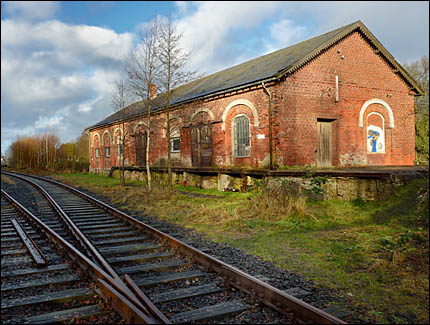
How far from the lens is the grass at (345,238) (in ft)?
13.5

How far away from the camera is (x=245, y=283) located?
4141 mm

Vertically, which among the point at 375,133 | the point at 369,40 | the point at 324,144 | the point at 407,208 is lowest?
the point at 407,208

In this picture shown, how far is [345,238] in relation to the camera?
6.90 m

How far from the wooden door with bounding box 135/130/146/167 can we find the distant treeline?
16.5 meters

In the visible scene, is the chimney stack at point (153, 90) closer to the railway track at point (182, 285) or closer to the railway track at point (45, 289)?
the railway track at point (182, 285)

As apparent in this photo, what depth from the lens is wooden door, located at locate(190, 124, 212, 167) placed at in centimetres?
1783

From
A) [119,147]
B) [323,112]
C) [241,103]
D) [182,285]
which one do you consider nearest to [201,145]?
[241,103]

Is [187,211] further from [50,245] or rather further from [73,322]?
[73,322]

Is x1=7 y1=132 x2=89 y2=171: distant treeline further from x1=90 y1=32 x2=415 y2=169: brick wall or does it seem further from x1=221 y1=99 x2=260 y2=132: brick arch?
x1=221 y1=99 x2=260 y2=132: brick arch

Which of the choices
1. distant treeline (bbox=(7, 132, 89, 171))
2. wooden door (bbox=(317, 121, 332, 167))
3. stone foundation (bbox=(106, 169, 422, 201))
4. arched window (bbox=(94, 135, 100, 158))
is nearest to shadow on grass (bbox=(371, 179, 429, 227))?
stone foundation (bbox=(106, 169, 422, 201))

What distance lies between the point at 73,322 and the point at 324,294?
288cm

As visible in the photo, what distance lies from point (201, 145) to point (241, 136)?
3051 mm

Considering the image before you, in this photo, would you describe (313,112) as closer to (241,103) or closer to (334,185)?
(241,103)

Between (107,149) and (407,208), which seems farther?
(107,149)
